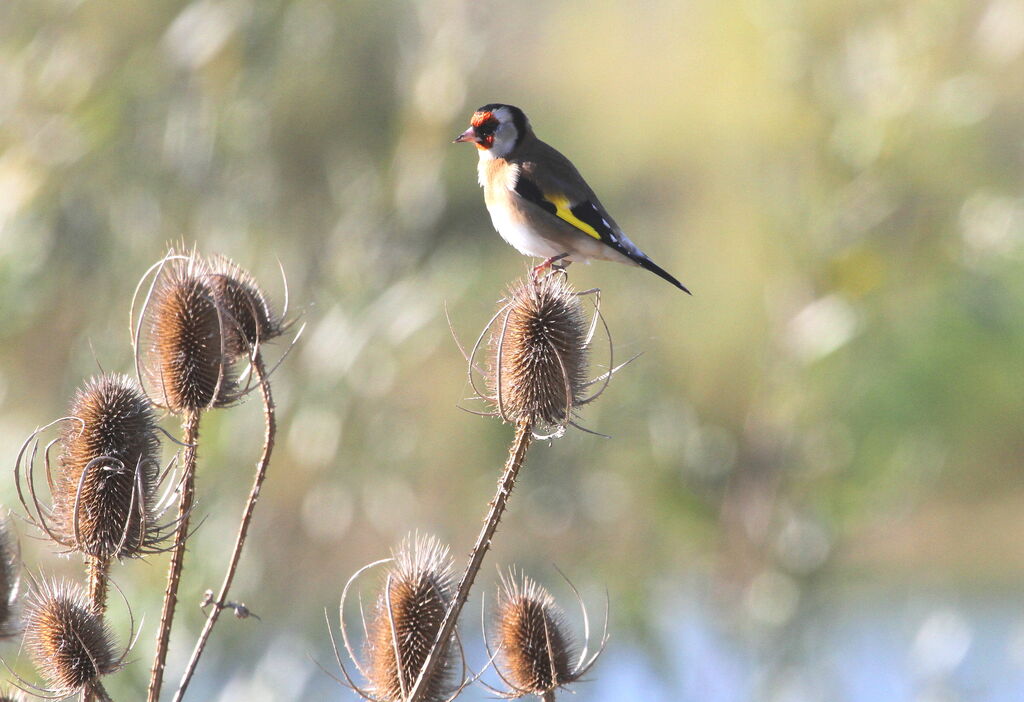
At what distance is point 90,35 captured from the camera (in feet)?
25.7

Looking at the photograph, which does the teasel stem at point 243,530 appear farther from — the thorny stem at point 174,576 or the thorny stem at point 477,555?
the thorny stem at point 477,555

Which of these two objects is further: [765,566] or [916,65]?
[765,566]

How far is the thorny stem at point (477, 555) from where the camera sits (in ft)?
5.94

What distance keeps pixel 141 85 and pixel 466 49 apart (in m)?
1.77

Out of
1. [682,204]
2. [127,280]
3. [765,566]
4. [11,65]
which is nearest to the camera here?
[127,280]

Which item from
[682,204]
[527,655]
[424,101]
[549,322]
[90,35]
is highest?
[682,204]

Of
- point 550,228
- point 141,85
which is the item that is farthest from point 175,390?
point 141,85

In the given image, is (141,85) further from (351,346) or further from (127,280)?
(351,346)

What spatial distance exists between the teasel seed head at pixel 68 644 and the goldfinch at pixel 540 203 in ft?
6.82

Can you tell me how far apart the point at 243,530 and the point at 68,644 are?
16.3 inches

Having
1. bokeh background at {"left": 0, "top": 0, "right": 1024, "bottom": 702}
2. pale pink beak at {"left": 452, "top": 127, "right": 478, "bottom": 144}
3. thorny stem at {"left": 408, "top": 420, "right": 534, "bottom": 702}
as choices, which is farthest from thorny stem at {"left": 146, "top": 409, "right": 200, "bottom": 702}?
bokeh background at {"left": 0, "top": 0, "right": 1024, "bottom": 702}

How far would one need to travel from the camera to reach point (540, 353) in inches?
93.5

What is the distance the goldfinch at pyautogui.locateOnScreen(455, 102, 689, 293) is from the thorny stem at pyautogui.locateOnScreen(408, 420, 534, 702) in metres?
1.66

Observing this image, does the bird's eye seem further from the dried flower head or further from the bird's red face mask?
the dried flower head
